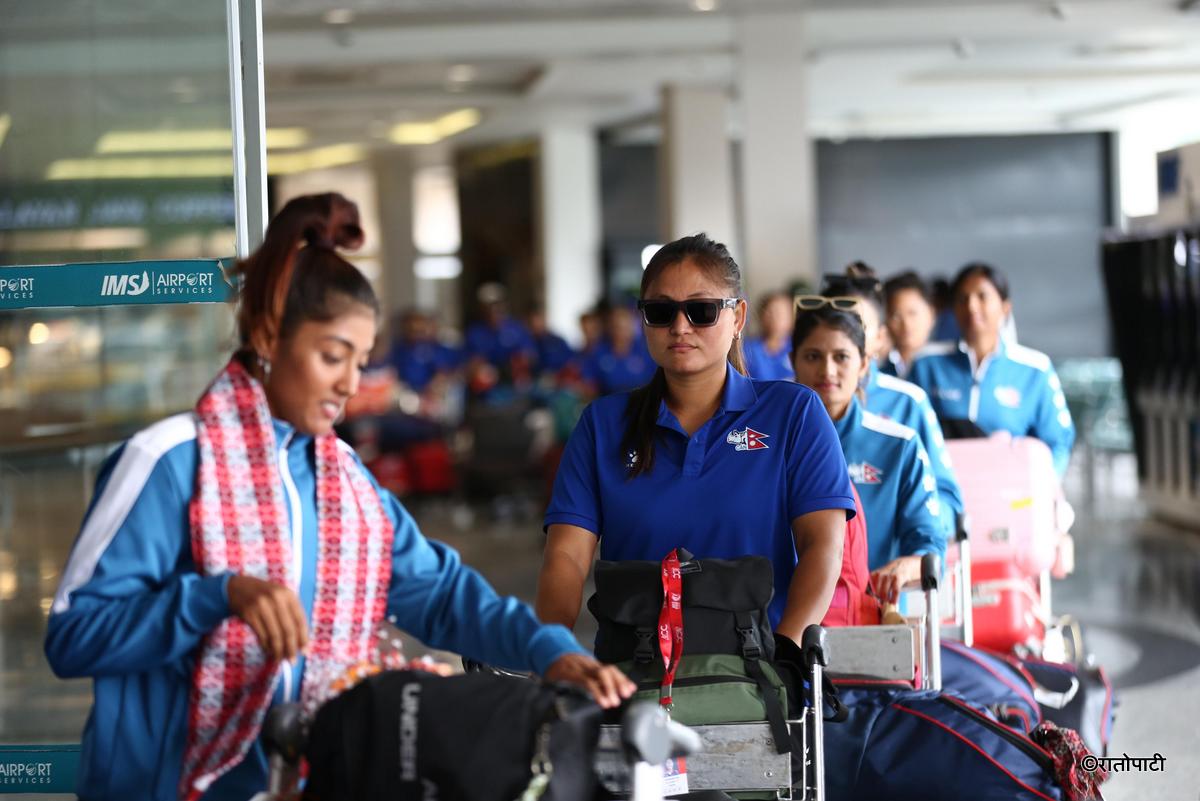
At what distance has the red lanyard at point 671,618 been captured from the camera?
102 inches

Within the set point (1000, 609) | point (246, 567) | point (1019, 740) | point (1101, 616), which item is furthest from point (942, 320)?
point (246, 567)

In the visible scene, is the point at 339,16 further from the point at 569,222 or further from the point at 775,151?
the point at 569,222

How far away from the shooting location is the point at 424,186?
71.8 feet

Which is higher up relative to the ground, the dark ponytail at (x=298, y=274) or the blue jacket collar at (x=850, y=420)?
the dark ponytail at (x=298, y=274)

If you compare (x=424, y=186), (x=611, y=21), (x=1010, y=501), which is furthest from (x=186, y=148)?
(x=424, y=186)

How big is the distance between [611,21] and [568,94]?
454cm

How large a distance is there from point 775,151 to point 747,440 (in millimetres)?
8706

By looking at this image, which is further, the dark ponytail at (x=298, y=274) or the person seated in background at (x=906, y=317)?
the person seated in background at (x=906, y=317)

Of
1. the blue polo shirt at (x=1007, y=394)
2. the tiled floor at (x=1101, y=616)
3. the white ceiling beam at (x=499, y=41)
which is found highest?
the white ceiling beam at (x=499, y=41)

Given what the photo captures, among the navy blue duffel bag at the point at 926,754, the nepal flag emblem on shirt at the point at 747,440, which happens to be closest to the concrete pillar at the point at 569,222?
the navy blue duffel bag at the point at 926,754

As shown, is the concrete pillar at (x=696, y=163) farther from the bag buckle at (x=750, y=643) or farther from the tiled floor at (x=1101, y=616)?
the bag buckle at (x=750, y=643)

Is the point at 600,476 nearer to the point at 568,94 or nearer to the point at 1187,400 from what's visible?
the point at 1187,400

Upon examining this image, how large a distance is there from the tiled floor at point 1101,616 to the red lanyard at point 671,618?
1.99 meters

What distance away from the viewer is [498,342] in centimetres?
1562
